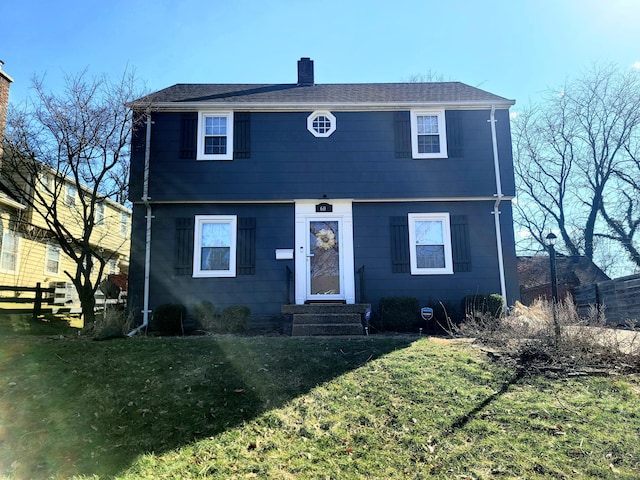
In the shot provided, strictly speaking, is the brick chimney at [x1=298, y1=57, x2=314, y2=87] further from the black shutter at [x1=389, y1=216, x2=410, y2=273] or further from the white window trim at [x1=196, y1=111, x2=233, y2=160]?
the black shutter at [x1=389, y1=216, x2=410, y2=273]

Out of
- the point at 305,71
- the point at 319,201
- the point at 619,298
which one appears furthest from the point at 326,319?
the point at 619,298

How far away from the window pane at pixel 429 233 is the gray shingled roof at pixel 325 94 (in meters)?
3.00

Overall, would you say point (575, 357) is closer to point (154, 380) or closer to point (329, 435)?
point (329, 435)

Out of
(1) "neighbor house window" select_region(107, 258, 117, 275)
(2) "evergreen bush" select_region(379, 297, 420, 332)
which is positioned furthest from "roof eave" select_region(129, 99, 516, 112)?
(1) "neighbor house window" select_region(107, 258, 117, 275)

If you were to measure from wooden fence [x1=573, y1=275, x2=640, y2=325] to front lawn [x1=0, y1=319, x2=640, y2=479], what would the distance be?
21.1 feet

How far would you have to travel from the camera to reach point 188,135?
37.2 feet

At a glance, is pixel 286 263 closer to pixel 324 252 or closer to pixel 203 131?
pixel 324 252

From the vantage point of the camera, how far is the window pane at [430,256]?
11.0 meters

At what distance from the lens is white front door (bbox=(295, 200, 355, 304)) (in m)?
10.9

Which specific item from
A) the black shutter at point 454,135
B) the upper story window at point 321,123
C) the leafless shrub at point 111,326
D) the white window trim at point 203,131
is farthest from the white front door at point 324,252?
the leafless shrub at point 111,326

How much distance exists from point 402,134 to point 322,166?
7.00ft

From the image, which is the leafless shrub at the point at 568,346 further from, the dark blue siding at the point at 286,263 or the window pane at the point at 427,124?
the window pane at the point at 427,124

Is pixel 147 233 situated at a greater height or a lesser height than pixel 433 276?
greater

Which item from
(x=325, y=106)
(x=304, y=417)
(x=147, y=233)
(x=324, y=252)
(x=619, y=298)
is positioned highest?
(x=325, y=106)
